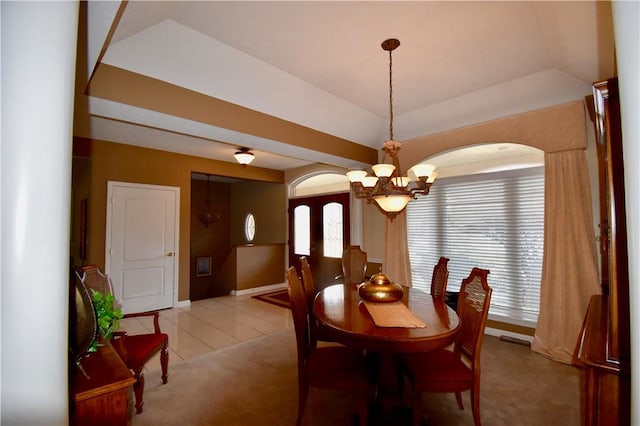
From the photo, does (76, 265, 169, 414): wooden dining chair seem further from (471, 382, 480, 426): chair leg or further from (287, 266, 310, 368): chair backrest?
(471, 382, 480, 426): chair leg

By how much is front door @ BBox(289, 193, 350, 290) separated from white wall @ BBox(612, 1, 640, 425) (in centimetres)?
480

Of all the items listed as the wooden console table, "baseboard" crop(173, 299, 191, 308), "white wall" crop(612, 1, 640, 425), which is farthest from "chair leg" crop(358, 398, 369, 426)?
"baseboard" crop(173, 299, 191, 308)

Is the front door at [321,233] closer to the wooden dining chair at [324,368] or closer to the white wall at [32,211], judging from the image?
the wooden dining chair at [324,368]

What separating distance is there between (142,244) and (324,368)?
13.0 feet

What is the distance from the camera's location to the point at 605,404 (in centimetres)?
97

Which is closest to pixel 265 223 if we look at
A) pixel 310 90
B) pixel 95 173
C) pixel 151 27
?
pixel 95 173

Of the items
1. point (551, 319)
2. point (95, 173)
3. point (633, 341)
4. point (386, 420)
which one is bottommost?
point (386, 420)

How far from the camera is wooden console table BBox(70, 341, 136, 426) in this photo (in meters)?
1.02

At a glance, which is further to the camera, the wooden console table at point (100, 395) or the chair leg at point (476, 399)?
the chair leg at point (476, 399)

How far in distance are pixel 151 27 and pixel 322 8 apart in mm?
1278

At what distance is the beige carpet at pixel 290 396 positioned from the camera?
2.03 metres

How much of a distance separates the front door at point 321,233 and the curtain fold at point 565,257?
121 inches

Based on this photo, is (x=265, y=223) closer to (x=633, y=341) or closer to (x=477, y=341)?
(x=477, y=341)

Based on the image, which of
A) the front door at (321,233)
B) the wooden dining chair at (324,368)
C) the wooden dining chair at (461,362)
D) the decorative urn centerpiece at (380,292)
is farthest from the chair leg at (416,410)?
the front door at (321,233)
